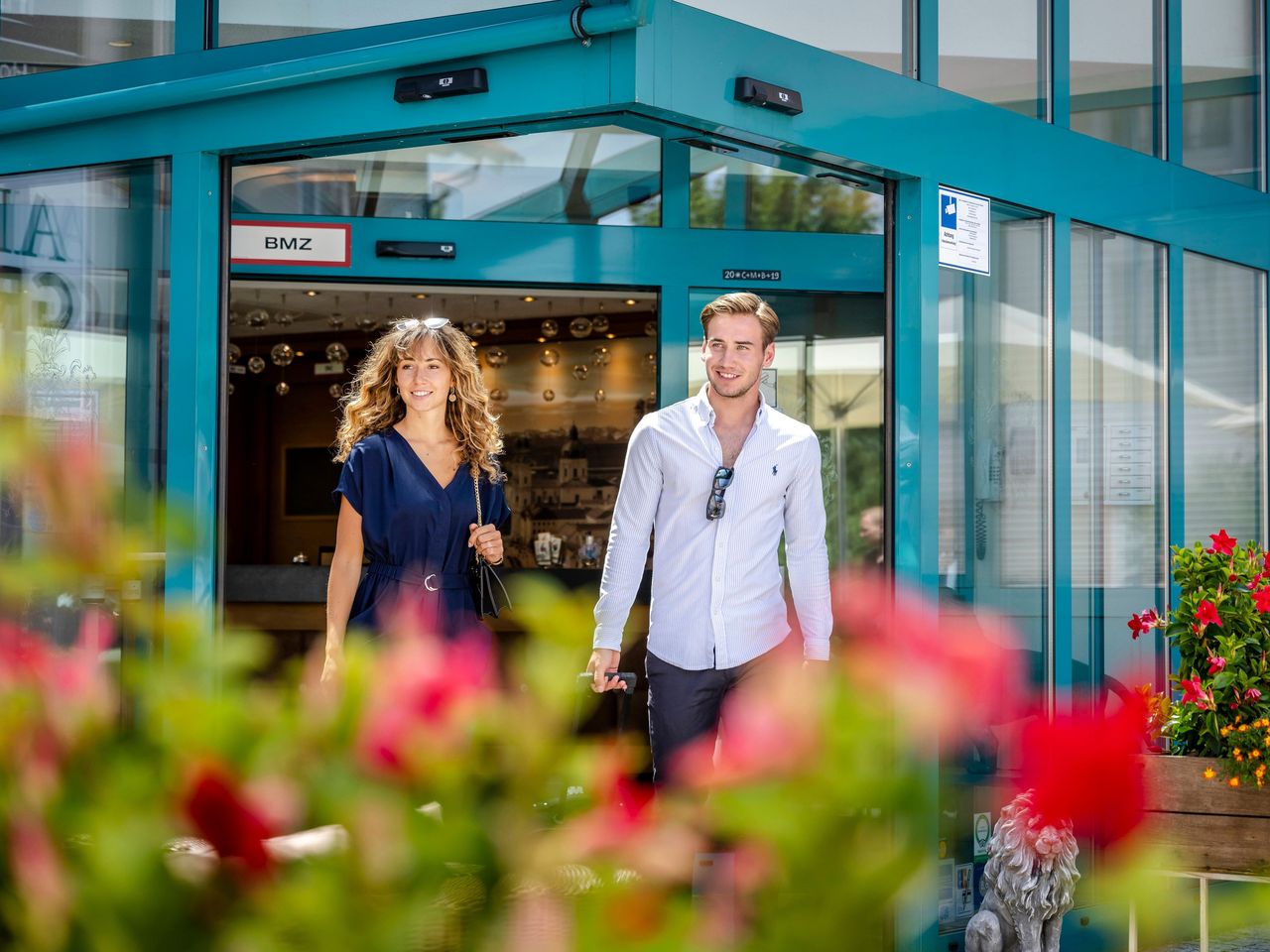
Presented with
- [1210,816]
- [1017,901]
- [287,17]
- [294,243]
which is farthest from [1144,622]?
[294,243]

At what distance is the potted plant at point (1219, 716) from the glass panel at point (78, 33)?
327 centimetres

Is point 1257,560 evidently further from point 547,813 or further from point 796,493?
point 547,813

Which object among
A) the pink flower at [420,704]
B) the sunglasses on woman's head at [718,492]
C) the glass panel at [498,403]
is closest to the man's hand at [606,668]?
the sunglasses on woman's head at [718,492]

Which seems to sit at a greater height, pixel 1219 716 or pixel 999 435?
pixel 999 435

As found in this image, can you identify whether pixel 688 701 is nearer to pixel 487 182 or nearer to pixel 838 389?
pixel 838 389

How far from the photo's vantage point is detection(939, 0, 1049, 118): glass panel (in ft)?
15.5

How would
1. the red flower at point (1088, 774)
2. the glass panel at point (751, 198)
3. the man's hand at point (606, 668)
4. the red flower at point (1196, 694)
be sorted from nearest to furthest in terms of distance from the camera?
the red flower at point (1088, 774) → the man's hand at point (606, 668) → the red flower at point (1196, 694) → the glass panel at point (751, 198)

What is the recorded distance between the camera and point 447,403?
4184 millimetres

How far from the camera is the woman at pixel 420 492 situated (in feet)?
13.1

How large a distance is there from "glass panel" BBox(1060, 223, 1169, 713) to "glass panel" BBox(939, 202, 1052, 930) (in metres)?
0.21

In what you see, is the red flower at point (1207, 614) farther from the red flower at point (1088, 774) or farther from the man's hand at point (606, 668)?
the red flower at point (1088, 774)

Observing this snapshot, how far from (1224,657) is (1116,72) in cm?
231

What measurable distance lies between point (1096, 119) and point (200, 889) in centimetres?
531

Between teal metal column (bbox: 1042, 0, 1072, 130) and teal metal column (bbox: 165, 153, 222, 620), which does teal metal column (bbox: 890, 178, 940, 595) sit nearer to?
teal metal column (bbox: 1042, 0, 1072, 130)
